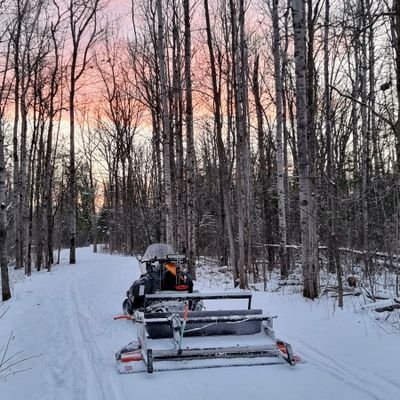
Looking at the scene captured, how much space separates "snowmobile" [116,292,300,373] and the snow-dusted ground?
0.19 m

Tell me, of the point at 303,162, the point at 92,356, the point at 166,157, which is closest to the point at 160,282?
the point at 92,356

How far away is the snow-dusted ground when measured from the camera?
190 inches

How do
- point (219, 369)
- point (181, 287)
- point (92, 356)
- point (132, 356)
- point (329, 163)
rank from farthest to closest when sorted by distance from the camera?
point (329, 163) < point (181, 287) < point (92, 356) < point (132, 356) < point (219, 369)

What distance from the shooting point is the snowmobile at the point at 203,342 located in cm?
567

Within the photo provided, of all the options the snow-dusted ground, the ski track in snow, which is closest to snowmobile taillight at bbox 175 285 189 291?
the snow-dusted ground

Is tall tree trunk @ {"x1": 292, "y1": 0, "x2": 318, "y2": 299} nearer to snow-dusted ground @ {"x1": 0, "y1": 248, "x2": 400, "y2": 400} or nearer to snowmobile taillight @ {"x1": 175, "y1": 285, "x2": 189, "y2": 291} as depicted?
snow-dusted ground @ {"x1": 0, "y1": 248, "x2": 400, "y2": 400}

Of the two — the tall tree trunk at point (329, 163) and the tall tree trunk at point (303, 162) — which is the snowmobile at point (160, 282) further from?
the tall tree trunk at point (329, 163)

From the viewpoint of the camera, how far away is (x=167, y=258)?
9.12 meters

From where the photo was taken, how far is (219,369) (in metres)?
5.53

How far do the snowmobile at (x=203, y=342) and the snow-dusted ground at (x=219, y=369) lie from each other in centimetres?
19

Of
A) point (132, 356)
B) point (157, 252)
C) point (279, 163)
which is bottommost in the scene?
point (132, 356)

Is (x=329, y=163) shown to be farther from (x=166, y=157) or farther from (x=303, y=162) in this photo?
(x=303, y=162)

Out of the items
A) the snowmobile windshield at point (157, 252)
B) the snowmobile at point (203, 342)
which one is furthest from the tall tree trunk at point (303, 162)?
the snowmobile at point (203, 342)

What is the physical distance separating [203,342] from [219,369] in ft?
2.25
